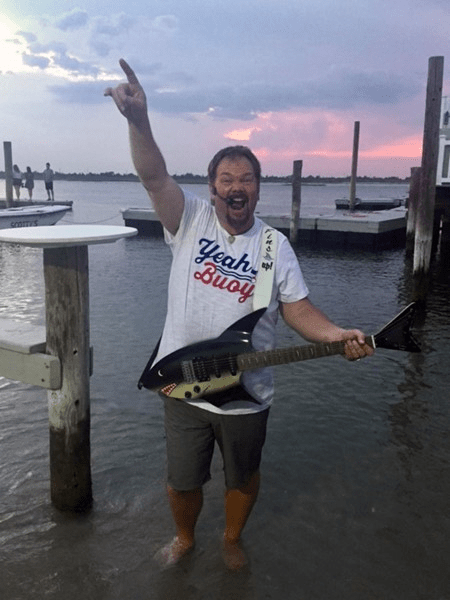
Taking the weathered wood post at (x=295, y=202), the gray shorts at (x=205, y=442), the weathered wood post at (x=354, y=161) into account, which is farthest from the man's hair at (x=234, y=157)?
the weathered wood post at (x=354, y=161)

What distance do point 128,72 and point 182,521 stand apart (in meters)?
2.36

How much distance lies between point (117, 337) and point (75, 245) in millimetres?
4989

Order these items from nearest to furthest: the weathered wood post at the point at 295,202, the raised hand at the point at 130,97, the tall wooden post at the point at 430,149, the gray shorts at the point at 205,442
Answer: the raised hand at the point at 130,97, the gray shorts at the point at 205,442, the tall wooden post at the point at 430,149, the weathered wood post at the point at 295,202

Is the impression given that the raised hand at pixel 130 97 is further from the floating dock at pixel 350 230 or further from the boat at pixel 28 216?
the boat at pixel 28 216

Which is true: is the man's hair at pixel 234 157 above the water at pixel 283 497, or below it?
above

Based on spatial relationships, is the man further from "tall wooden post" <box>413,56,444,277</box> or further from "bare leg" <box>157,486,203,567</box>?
"tall wooden post" <box>413,56,444,277</box>

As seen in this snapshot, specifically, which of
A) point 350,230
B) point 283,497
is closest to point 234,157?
point 283,497

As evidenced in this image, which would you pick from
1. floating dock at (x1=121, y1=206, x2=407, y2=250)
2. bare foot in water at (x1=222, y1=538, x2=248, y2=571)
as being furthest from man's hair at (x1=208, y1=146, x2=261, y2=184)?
floating dock at (x1=121, y1=206, x2=407, y2=250)

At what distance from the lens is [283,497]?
3969 mm

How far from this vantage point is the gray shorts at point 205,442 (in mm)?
2838

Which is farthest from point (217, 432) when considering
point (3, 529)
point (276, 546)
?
point (3, 529)

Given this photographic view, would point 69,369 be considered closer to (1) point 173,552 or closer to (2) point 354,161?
(1) point 173,552

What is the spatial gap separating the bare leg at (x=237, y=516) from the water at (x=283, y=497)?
0.08 metres

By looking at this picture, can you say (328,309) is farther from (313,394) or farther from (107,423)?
(107,423)
